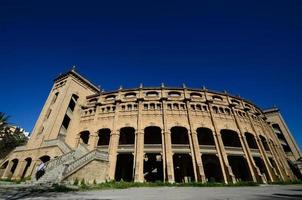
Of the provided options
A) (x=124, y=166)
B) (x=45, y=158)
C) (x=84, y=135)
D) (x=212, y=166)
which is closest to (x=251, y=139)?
(x=212, y=166)

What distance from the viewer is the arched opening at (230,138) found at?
105 feet

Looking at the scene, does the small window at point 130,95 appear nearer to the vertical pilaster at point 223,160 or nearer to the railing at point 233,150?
the vertical pilaster at point 223,160

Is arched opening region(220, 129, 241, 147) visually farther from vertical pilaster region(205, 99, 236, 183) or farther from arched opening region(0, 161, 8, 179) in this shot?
arched opening region(0, 161, 8, 179)

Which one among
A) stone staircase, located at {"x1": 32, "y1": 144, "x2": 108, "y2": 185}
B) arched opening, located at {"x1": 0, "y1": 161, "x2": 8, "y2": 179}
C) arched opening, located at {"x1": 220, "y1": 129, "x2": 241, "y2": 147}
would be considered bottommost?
stone staircase, located at {"x1": 32, "y1": 144, "x2": 108, "y2": 185}

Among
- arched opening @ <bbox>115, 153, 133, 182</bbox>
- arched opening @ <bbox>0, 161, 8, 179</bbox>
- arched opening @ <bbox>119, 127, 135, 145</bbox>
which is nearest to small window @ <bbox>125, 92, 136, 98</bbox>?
arched opening @ <bbox>119, 127, 135, 145</bbox>

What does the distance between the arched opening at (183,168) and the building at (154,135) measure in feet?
0.49

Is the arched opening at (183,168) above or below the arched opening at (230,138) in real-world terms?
below

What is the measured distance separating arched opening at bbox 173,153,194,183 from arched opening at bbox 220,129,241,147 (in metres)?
8.01

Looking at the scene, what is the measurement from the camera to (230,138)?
34125mm

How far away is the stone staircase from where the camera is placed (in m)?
16.8

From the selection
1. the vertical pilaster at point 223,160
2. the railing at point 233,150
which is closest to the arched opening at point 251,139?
the railing at point 233,150

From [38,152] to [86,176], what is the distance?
10.7 meters

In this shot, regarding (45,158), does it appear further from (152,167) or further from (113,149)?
(152,167)

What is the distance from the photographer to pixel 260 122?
36.0 meters
